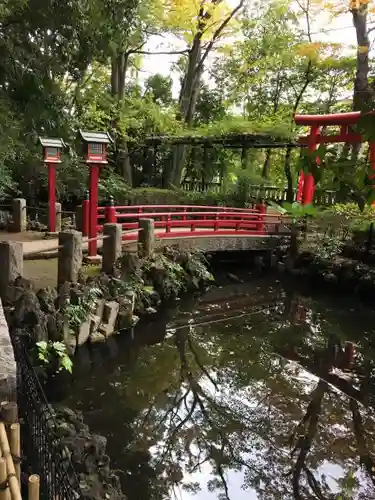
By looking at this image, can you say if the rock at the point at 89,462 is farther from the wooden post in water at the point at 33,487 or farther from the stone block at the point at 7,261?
the stone block at the point at 7,261

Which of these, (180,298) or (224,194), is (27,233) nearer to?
(180,298)

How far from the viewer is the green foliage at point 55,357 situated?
587cm

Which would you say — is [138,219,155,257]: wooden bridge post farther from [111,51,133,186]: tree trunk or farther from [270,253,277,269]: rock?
[111,51,133,186]: tree trunk

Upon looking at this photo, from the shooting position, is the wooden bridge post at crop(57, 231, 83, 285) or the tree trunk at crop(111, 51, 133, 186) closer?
the wooden bridge post at crop(57, 231, 83, 285)

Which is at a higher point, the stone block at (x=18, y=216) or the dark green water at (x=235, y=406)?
the stone block at (x=18, y=216)

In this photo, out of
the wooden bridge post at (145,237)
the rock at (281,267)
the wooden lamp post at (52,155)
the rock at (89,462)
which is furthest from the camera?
the rock at (281,267)

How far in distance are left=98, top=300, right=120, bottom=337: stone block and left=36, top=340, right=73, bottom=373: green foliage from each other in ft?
4.04

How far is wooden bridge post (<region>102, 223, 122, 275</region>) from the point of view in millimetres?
8180

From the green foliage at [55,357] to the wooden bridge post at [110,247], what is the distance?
2326 mm

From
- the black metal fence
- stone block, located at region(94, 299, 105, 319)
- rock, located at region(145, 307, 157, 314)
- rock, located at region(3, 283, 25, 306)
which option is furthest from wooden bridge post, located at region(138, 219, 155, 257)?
the black metal fence

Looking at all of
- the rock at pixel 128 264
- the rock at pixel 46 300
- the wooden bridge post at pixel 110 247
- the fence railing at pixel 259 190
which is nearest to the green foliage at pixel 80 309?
the rock at pixel 46 300

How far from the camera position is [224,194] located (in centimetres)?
1636

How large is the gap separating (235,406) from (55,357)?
257 cm

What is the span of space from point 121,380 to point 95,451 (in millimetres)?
2108
